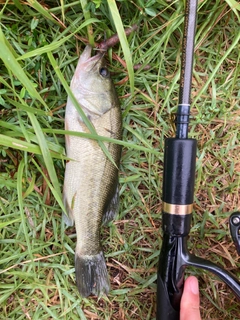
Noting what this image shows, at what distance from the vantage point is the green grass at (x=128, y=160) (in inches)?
69.1

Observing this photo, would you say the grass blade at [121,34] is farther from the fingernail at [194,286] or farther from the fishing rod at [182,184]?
the fingernail at [194,286]

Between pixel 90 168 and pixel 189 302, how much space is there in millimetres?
726

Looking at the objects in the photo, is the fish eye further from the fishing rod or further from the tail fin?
the tail fin

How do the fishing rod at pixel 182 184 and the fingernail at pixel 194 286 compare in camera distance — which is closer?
the fishing rod at pixel 182 184

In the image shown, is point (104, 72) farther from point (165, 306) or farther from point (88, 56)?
point (165, 306)

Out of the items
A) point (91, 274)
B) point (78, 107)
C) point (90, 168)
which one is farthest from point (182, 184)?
point (91, 274)

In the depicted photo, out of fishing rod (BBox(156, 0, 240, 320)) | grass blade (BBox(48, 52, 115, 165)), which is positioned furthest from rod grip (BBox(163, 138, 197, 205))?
grass blade (BBox(48, 52, 115, 165))

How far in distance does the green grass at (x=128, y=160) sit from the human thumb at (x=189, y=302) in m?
0.31

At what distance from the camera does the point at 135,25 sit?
5.72 ft

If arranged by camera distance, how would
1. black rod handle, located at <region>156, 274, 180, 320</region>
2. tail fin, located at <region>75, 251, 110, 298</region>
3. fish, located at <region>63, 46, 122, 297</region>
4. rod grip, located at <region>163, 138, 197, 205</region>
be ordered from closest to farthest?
rod grip, located at <region>163, 138, 197, 205</region> → black rod handle, located at <region>156, 274, 180, 320</region> → fish, located at <region>63, 46, 122, 297</region> → tail fin, located at <region>75, 251, 110, 298</region>

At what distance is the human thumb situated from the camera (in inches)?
61.3

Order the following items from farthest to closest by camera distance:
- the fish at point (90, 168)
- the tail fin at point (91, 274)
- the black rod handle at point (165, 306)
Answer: the tail fin at point (91, 274) < the fish at point (90, 168) < the black rod handle at point (165, 306)

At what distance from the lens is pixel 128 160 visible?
1.88 m

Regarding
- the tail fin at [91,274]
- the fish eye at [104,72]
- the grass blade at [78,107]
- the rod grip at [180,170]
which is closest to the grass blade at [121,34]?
the fish eye at [104,72]
